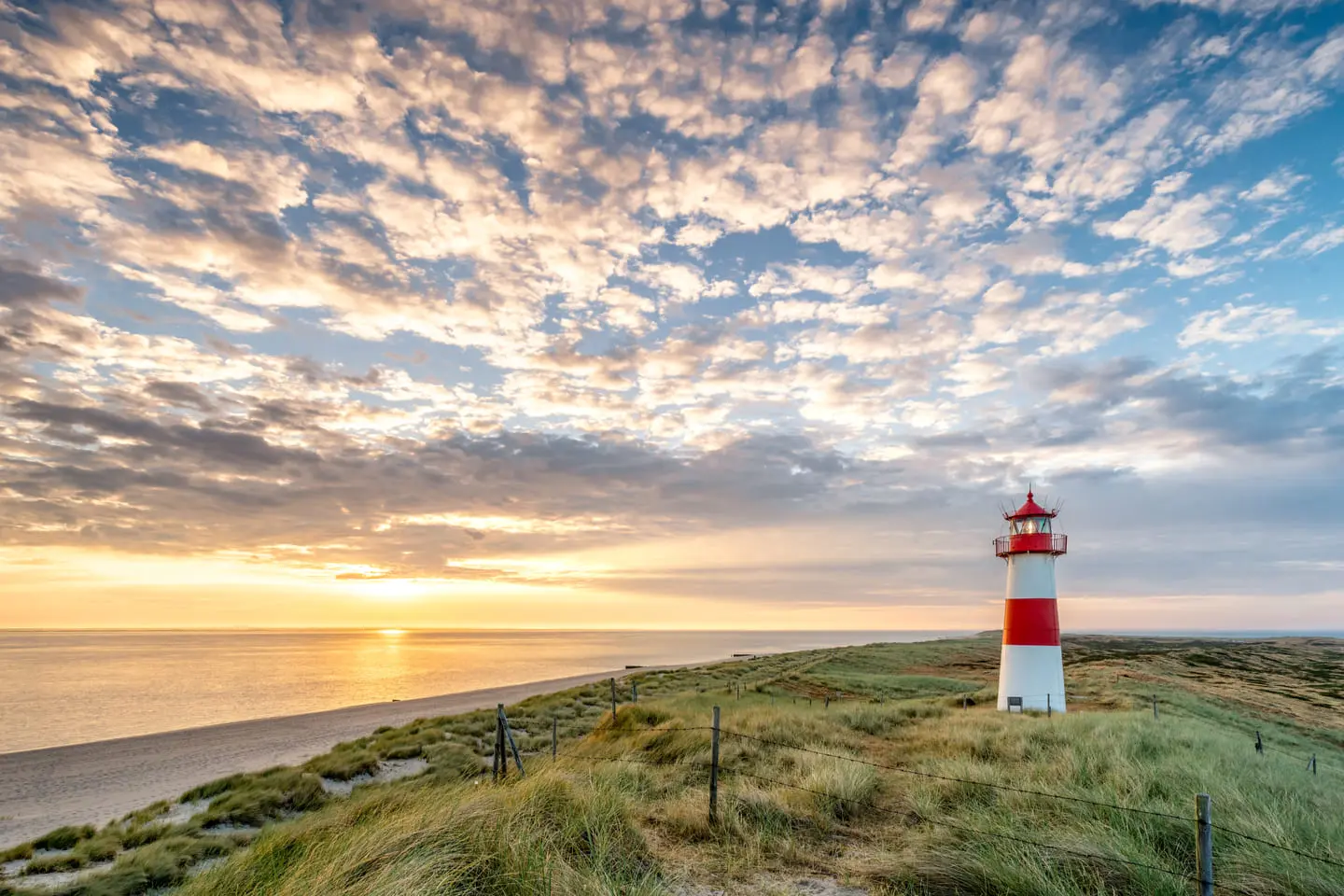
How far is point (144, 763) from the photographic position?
899 inches

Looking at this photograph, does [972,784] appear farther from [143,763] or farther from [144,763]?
[144,763]

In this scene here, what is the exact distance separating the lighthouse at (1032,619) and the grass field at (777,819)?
2.69 meters

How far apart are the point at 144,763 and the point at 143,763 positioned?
184 millimetres

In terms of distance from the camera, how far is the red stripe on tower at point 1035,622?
19.7 m

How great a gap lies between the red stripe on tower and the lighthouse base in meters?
0.18

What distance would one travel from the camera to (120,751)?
25000mm

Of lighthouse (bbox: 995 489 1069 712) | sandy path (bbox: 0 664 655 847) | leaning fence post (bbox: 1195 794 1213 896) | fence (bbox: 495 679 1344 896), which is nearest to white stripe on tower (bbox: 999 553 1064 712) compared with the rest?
lighthouse (bbox: 995 489 1069 712)

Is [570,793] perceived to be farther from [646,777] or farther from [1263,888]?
[1263,888]

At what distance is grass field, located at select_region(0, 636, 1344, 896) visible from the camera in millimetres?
5445

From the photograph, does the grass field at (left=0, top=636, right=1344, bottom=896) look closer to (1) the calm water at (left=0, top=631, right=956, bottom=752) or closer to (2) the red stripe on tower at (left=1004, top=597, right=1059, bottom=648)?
(2) the red stripe on tower at (left=1004, top=597, right=1059, bottom=648)

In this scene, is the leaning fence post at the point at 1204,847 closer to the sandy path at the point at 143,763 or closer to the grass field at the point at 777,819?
the grass field at the point at 777,819

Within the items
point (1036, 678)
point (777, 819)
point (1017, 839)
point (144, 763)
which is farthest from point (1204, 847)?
point (144, 763)

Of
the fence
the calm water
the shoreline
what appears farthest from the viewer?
the calm water

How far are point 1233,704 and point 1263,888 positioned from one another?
1107 inches
